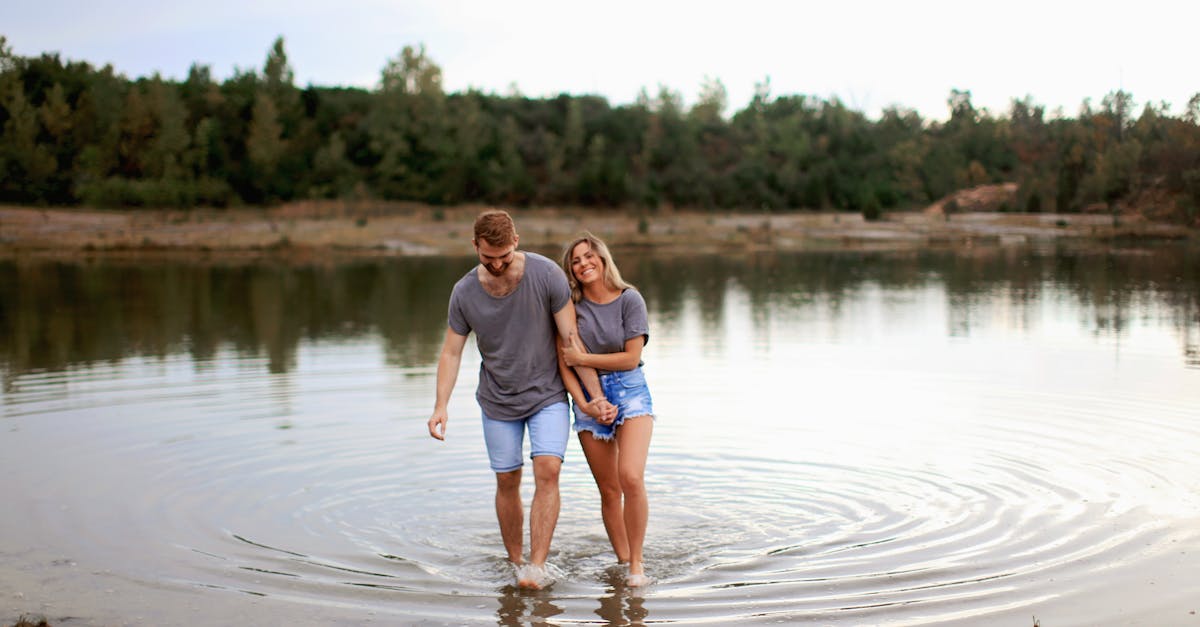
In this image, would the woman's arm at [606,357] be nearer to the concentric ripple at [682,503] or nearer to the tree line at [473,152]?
the concentric ripple at [682,503]

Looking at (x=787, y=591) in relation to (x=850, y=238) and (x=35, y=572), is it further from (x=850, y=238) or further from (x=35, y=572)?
(x=850, y=238)

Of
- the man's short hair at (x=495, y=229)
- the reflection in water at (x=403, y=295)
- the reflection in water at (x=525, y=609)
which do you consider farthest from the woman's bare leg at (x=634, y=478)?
the reflection in water at (x=403, y=295)

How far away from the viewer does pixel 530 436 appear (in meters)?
6.76

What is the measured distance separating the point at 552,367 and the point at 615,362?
368 mm

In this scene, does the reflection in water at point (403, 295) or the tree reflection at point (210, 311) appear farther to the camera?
the reflection in water at point (403, 295)

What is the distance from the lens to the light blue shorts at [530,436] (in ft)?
22.0

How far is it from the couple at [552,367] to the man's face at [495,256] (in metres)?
0.02

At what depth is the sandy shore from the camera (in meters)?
50.5

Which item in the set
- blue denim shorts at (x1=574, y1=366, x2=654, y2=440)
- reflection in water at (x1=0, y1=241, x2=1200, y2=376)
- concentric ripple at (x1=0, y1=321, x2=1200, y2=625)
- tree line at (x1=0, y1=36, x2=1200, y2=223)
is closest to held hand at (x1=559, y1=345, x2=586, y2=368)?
blue denim shorts at (x1=574, y1=366, x2=654, y2=440)

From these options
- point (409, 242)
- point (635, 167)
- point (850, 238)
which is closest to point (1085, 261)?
point (850, 238)

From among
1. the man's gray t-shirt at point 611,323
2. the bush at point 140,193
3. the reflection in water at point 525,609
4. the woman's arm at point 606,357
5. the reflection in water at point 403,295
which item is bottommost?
the reflection in water at point 525,609

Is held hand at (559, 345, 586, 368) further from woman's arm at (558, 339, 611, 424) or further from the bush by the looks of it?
the bush

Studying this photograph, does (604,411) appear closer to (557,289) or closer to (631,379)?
(631,379)

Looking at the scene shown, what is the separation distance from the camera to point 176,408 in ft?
41.0
